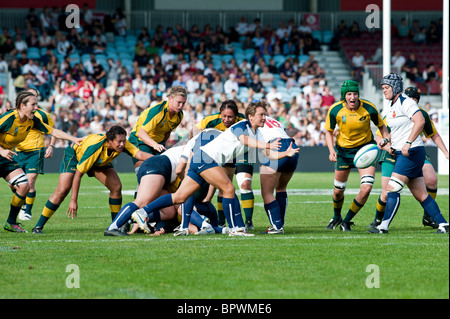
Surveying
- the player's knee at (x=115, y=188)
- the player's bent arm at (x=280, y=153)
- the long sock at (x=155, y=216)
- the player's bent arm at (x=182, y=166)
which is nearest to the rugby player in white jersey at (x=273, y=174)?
the player's bent arm at (x=280, y=153)

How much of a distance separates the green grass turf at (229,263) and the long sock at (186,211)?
38cm

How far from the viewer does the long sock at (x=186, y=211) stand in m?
9.16

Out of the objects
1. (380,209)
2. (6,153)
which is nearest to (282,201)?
(380,209)

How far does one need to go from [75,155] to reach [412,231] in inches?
175

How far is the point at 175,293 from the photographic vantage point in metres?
5.68

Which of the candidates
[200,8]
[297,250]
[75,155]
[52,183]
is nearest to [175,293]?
[297,250]

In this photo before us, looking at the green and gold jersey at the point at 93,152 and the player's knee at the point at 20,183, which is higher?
the green and gold jersey at the point at 93,152

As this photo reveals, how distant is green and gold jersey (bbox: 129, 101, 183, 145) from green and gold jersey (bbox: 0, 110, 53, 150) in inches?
50.7

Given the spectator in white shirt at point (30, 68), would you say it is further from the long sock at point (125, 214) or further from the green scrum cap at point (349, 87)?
the green scrum cap at point (349, 87)

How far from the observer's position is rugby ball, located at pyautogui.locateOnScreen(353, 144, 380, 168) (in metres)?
9.71

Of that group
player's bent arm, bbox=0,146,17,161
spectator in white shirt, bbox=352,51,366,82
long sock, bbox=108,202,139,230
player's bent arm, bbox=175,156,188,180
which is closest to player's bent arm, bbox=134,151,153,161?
player's bent arm, bbox=175,156,188,180

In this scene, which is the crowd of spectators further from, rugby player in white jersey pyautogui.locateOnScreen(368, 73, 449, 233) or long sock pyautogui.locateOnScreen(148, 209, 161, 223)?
rugby player in white jersey pyautogui.locateOnScreen(368, 73, 449, 233)

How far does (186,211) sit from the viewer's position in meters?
9.20

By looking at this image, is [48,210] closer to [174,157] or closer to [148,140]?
[148,140]
